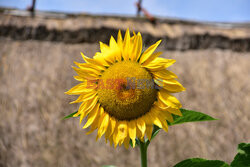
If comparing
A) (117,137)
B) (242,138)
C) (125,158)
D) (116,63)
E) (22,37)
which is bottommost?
(125,158)

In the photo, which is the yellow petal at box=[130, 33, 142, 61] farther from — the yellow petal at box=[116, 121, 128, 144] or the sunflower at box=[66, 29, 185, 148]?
the yellow petal at box=[116, 121, 128, 144]

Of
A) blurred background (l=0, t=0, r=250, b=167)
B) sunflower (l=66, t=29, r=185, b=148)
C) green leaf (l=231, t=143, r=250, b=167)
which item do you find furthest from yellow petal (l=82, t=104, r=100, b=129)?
blurred background (l=0, t=0, r=250, b=167)

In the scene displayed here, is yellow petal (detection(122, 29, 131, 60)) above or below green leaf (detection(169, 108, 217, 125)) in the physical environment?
above

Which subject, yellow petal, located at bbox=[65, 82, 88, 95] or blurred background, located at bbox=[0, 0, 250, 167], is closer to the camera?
yellow petal, located at bbox=[65, 82, 88, 95]

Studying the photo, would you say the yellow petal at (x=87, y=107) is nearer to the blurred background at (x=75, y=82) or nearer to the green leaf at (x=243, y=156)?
the green leaf at (x=243, y=156)

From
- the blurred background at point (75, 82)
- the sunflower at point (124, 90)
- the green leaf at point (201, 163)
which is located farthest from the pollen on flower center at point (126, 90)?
the blurred background at point (75, 82)

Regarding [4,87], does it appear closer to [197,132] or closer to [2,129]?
[2,129]

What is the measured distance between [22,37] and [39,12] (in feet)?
0.89

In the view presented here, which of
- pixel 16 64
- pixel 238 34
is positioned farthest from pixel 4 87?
pixel 238 34

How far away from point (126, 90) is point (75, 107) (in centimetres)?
155

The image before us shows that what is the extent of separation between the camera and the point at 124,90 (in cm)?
46

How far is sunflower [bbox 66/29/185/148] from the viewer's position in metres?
0.43

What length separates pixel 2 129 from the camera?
1892mm

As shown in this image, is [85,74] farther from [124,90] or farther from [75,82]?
[75,82]
